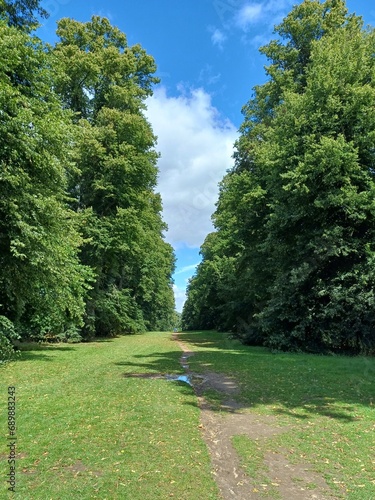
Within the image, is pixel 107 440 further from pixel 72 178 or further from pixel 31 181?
pixel 72 178

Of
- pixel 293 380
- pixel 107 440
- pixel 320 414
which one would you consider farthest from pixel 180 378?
pixel 107 440

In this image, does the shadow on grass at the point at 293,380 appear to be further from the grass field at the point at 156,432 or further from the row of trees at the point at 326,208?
the row of trees at the point at 326,208

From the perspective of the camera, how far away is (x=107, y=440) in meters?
5.82

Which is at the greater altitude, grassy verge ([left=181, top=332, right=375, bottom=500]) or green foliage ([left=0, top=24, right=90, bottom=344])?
green foliage ([left=0, top=24, right=90, bottom=344])

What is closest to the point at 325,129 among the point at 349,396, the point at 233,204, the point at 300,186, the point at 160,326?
the point at 300,186

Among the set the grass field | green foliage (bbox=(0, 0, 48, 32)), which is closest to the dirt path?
the grass field

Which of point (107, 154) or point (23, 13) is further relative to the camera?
point (107, 154)

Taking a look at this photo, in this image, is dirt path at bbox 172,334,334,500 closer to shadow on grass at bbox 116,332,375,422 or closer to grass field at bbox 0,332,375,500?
grass field at bbox 0,332,375,500

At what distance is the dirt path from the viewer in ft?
14.5

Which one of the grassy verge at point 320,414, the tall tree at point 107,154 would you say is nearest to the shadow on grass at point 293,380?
the grassy verge at point 320,414

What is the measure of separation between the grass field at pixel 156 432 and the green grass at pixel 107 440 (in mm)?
14

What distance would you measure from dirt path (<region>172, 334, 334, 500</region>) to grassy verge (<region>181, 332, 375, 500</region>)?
15cm

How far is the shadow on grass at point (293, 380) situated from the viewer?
8.10 m

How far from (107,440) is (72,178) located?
780 inches
